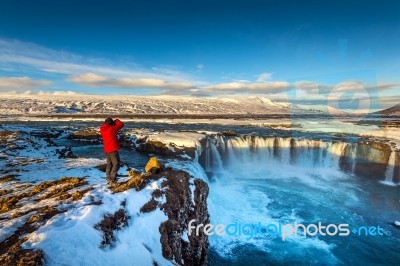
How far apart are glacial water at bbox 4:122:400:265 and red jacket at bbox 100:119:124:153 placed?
710cm

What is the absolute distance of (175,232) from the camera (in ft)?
31.2

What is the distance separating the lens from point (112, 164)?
10930 mm

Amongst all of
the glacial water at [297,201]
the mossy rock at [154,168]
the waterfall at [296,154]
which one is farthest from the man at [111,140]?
the waterfall at [296,154]

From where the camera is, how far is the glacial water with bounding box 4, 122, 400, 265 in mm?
14195

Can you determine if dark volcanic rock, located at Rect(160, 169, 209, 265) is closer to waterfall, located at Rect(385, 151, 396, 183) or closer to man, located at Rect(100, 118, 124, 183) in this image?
man, located at Rect(100, 118, 124, 183)

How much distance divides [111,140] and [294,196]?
17332 mm

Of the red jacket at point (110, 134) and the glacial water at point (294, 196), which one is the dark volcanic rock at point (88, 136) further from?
the red jacket at point (110, 134)

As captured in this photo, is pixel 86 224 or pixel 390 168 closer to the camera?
pixel 86 224

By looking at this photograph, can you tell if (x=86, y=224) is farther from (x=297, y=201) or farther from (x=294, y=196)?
(x=294, y=196)

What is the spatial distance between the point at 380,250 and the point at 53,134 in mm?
38502

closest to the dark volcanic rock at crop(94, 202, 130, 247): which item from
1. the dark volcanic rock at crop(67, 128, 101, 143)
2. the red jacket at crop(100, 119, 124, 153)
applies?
the red jacket at crop(100, 119, 124, 153)

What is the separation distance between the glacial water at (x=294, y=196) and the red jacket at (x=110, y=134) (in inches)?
280

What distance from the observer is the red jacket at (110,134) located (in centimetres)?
993

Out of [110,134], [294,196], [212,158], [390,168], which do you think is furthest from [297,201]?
[110,134]
